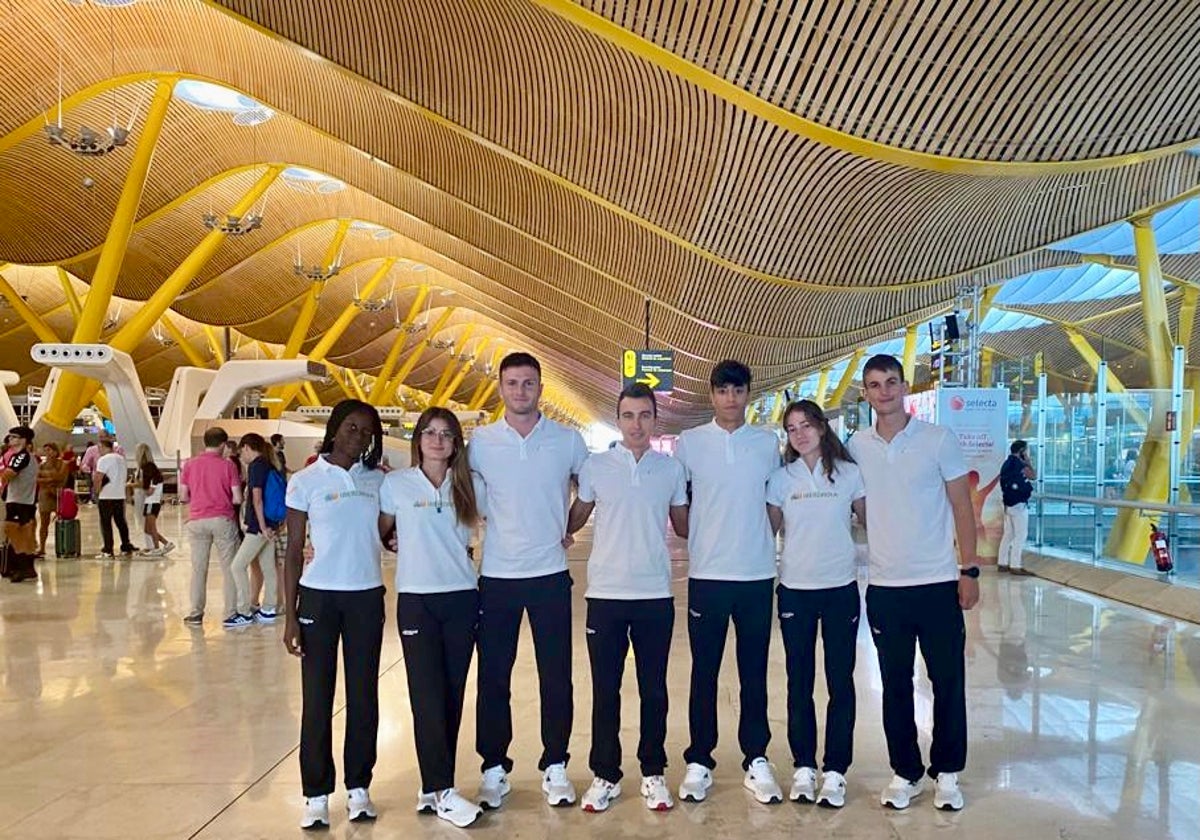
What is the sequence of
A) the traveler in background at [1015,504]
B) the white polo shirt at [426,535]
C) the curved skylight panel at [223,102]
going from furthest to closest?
the curved skylight panel at [223,102], the traveler in background at [1015,504], the white polo shirt at [426,535]

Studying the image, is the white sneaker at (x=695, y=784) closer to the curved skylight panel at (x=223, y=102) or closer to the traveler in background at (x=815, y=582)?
the traveler in background at (x=815, y=582)

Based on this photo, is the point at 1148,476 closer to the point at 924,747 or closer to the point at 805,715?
the point at 924,747

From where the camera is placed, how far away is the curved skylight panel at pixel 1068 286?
3512cm

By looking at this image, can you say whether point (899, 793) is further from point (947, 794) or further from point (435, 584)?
point (435, 584)

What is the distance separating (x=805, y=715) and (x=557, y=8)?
8.67 metres

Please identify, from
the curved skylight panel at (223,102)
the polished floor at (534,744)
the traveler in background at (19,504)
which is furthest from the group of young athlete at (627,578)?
the curved skylight panel at (223,102)

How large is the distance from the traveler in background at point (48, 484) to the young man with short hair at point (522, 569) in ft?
39.2

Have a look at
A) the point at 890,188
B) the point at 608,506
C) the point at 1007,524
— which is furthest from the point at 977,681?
the point at 890,188

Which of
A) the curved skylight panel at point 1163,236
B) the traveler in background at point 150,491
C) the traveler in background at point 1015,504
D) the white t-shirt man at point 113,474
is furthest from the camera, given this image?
the curved skylight panel at point 1163,236

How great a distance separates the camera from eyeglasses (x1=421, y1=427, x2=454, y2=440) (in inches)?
157

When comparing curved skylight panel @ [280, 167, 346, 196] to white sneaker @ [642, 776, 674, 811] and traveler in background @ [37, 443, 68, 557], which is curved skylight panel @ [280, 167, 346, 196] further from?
white sneaker @ [642, 776, 674, 811]

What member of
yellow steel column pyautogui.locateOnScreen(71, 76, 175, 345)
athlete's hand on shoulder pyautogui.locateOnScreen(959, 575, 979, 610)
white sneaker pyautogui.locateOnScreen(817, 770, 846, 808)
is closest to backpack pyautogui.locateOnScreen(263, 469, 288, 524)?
white sneaker pyautogui.locateOnScreen(817, 770, 846, 808)

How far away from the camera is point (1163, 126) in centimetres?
1123

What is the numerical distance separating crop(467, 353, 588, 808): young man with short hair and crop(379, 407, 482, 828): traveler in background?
0.30 feet
